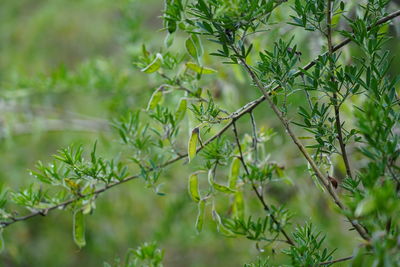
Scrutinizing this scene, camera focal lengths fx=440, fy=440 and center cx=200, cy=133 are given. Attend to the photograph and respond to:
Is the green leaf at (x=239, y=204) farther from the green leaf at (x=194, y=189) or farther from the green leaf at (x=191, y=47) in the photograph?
the green leaf at (x=191, y=47)

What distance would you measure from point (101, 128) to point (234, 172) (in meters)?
1.03

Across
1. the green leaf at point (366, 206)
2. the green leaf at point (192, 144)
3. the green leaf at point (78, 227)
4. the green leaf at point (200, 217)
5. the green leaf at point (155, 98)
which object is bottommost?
the green leaf at point (78, 227)

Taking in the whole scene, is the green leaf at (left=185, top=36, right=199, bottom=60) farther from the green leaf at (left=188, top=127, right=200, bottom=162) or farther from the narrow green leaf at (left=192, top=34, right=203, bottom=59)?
the green leaf at (left=188, top=127, right=200, bottom=162)

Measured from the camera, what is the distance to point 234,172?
594 mm

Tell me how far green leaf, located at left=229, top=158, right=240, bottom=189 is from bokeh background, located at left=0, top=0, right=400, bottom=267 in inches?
15.6

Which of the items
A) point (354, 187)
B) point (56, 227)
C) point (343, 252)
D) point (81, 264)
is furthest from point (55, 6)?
point (354, 187)

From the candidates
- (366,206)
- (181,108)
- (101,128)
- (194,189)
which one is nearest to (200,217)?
(194,189)

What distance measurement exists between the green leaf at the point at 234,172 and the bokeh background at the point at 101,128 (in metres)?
0.40

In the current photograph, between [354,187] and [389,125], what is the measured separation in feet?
0.27

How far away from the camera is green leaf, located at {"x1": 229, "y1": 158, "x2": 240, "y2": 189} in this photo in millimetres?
588

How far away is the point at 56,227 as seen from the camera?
1.76m

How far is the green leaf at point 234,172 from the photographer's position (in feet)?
1.93

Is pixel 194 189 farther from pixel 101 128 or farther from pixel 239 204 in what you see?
pixel 101 128

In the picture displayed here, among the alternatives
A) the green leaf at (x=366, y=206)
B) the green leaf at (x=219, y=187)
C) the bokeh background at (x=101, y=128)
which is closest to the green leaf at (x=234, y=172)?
the green leaf at (x=219, y=187)
